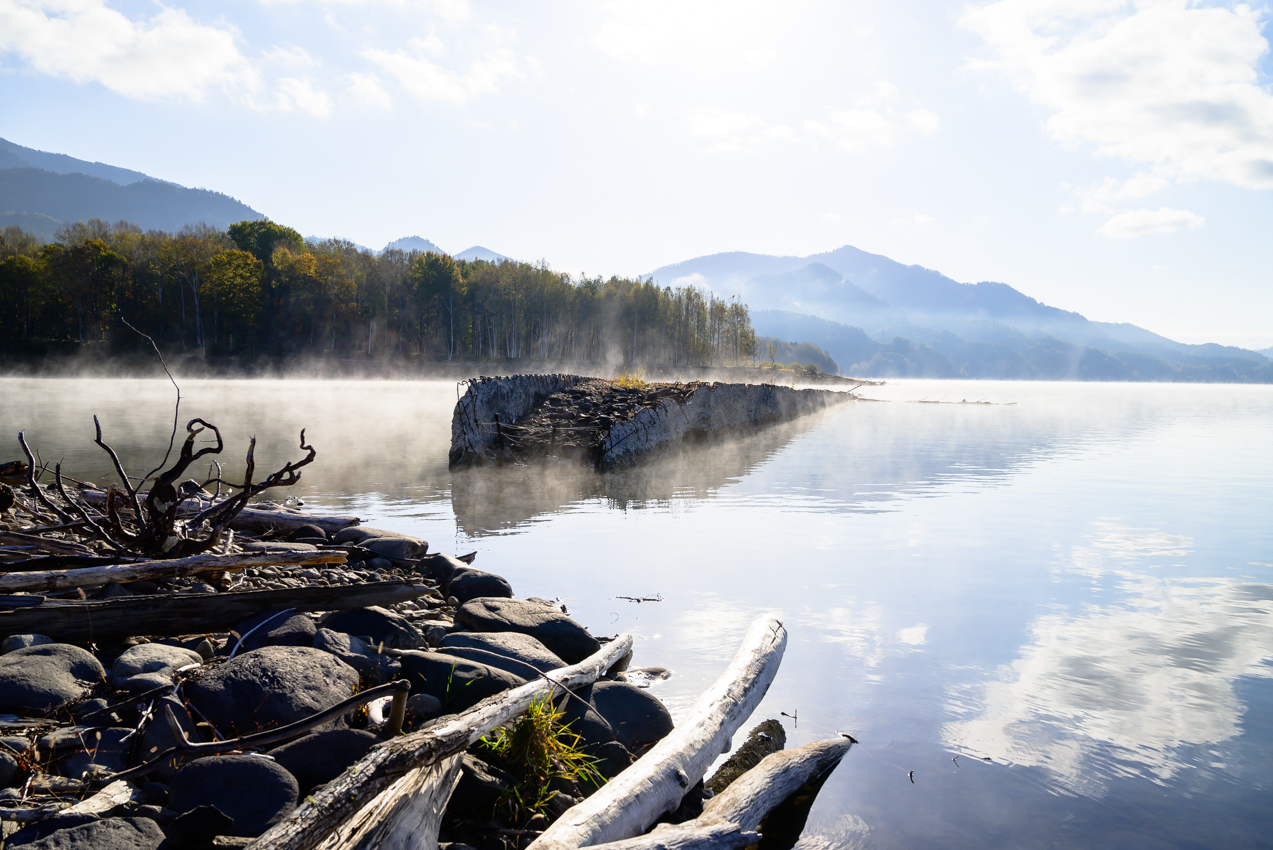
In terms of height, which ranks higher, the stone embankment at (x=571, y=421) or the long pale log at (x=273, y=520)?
the stone embankment at (x=571, y=421)

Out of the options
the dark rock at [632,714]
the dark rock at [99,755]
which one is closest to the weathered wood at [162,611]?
the dark rock at [99,755]

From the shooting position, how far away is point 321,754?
340 cm

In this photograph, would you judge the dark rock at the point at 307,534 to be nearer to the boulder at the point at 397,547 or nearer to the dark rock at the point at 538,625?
the boulder at the point at 397,547

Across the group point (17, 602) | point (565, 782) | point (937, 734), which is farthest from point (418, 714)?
point (937, 734)

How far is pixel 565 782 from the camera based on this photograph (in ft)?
13.1

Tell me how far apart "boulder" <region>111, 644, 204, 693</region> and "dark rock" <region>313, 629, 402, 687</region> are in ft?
2.42

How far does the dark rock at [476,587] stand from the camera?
23.2ft

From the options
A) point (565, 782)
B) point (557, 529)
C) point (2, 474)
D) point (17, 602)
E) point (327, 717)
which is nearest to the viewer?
point (327, 717)

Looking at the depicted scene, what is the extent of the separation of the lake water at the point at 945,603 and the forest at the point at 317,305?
63469 millimetres

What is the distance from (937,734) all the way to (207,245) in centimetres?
9275

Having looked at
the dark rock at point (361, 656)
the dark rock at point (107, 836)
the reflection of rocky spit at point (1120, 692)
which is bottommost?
the reflection of rocky spit at point (1120, 692)

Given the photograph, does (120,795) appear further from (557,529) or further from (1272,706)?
(557,529)

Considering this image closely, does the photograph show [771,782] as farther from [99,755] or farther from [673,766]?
[99,755]

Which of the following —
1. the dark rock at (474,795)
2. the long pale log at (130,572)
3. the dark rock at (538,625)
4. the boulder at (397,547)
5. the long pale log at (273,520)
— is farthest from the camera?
the long pale log at (273,520)
